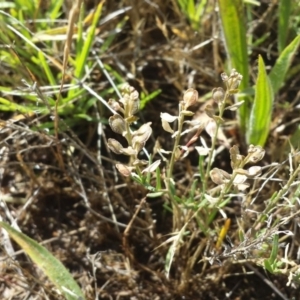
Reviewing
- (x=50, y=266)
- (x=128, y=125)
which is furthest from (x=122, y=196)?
(x=128, y=125)

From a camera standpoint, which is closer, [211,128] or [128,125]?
[128,125]

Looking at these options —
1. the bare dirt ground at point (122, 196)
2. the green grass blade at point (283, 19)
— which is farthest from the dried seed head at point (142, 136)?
the green grass blade at point (283, 19)

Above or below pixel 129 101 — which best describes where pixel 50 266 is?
below

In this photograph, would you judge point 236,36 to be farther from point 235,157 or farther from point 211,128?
point 235,157

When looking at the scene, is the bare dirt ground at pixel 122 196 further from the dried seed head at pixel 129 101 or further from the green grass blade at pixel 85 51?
the dried seed head at pixel 129 101

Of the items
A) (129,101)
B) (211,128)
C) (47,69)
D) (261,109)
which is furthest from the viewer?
(47,69)
